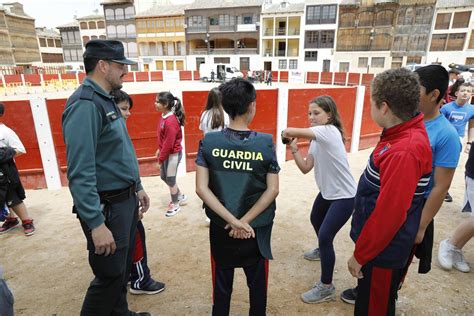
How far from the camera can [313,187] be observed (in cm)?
535

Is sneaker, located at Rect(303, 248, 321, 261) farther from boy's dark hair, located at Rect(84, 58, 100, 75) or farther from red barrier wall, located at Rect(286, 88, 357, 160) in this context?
red barrier wall, located at Rect(286, 88, 357, 160)

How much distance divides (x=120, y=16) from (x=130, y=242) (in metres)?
57.2

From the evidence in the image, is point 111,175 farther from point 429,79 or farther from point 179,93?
point 179,93

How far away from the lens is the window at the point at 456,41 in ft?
111

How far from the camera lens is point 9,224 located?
12.7ft

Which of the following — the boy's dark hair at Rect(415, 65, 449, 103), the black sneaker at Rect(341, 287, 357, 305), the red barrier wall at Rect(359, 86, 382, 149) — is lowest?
the black sneaker at Rect(341, 287, 357, 305)

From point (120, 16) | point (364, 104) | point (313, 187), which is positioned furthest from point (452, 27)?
point (120, 16)

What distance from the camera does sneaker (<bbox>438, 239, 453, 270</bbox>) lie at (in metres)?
2.95

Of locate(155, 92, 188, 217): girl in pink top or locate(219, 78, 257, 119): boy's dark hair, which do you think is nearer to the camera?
locate(219, 78, 257, 119): boy's dark hair

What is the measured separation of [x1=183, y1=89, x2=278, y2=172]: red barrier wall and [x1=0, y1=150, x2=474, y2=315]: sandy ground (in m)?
1.75

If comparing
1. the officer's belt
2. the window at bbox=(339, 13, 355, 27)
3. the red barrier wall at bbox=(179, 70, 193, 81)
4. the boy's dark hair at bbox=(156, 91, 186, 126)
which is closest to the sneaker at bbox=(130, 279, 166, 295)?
the officer's belt

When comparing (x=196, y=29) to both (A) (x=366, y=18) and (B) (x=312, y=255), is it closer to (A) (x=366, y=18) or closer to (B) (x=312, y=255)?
(A) (x=366, y=18)

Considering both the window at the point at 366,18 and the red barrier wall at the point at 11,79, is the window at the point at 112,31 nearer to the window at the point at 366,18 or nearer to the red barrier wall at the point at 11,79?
the red barrier wall at the point at 11,79

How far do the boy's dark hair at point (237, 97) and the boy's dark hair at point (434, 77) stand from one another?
3.65 ft
